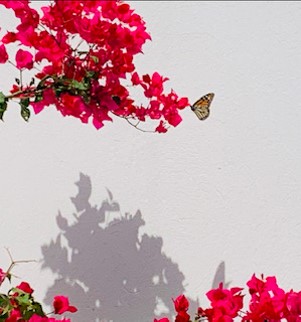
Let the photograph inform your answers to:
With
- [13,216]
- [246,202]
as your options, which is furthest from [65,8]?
[246,202]

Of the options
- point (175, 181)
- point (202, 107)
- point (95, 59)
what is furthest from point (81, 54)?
point (175, 181)

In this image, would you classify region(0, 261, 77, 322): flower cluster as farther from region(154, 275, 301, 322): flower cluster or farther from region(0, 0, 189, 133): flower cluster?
region(0, 0, 189, 133): flower cluster

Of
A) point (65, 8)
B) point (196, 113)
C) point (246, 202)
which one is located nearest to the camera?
point (65, 8)

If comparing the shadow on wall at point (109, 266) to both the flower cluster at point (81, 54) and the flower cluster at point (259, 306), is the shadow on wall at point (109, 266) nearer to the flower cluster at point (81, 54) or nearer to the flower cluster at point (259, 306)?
the flower cluster at point (259, 306)

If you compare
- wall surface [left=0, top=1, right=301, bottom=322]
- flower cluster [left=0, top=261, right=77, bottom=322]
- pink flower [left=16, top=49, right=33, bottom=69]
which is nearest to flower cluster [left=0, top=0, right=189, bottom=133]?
pink flower [left=16, top=49, right=33, bottom=69]

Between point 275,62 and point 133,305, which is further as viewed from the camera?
point 275,62

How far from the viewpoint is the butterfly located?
1338mm

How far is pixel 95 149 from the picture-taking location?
1427 mm

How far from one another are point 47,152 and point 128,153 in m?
0.18

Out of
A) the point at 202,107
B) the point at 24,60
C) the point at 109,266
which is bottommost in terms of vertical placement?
→ the point at 109,266

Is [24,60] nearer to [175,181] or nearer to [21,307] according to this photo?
[21,307]

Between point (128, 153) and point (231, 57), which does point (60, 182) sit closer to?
point (128, 153)

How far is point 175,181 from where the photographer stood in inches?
56.8

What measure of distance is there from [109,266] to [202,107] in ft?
1.33
